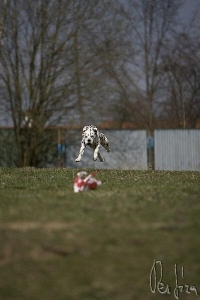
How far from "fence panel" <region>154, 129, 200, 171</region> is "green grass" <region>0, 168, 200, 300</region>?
19.3m

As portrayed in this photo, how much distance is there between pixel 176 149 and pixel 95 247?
2246 cm

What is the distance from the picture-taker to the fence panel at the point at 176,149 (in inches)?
1102

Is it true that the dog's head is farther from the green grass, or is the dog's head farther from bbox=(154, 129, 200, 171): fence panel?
bbox=(154, 129, 200, 171): fence panel

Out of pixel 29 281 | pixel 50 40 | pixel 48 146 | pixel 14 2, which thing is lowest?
pixel 29 281

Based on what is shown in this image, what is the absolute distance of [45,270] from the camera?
17.9 feet

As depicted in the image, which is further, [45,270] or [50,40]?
[50,40]

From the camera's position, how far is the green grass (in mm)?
5215

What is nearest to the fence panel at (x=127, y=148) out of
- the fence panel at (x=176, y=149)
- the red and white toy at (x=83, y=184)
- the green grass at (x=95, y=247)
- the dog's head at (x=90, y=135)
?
the fence panel at (x=176, y=149)

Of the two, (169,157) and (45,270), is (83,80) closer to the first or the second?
(169,157)

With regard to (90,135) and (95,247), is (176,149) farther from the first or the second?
(95,247)

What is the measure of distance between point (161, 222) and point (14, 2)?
23076 millimetres

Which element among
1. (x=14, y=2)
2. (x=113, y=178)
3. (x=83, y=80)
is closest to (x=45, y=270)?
(x=113, y=178)

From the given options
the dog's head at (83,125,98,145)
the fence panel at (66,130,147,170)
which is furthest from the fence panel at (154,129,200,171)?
the dog's head at (83,125,98,145)

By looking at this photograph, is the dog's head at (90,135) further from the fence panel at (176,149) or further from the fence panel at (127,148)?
the fence panel at (176,149)
